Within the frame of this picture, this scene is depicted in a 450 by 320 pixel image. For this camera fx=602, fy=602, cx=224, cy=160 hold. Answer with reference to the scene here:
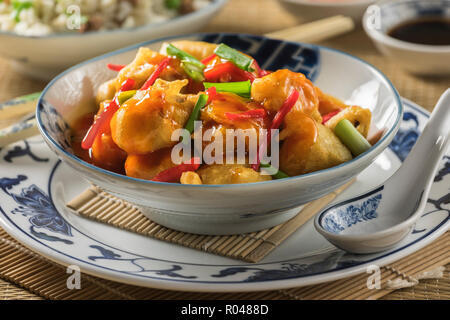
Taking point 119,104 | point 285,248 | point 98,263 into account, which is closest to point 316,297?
point 285,248

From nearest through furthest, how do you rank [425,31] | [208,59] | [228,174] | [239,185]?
[239,185], [228,174], [208,59], [425,31]

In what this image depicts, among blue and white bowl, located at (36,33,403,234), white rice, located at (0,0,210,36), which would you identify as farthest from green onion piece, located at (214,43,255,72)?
white rice, located at (0,0,210,36)

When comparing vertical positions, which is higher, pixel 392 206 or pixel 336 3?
pixel 336 3

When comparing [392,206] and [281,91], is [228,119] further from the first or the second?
[392,206]

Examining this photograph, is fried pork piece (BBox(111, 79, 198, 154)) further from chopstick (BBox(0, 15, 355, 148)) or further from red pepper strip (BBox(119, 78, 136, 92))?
chopstick (BBox(0, 15, 355, 148))

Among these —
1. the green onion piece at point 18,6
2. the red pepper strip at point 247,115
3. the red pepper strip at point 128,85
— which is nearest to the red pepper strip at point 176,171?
the red pepper strip at point 247,115

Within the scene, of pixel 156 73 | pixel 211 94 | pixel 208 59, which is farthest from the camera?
pixel 208 59

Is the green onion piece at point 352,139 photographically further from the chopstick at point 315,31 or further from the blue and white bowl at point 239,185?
the chopstick at point 315,31

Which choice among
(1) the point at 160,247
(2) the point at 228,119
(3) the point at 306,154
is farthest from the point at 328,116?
(1) the point at 160,247
